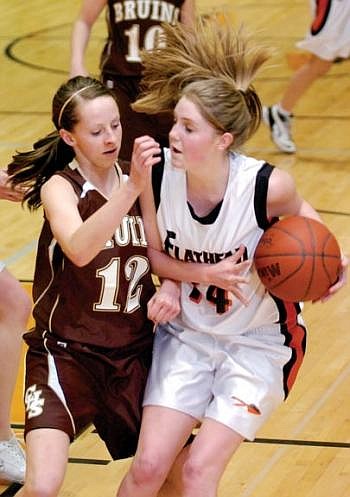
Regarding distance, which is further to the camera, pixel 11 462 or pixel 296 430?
pixel 296 430

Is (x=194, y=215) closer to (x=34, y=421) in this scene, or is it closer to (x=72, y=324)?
(x=72, y=324)

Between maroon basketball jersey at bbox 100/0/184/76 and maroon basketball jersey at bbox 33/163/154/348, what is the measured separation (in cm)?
293

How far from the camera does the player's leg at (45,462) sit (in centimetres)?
408

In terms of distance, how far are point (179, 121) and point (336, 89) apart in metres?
7.36

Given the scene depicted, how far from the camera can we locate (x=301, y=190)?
8828mm

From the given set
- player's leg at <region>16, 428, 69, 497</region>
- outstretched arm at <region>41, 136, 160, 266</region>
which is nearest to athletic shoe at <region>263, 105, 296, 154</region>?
outstretched arm at <region>41, 136, 160, 266</region>

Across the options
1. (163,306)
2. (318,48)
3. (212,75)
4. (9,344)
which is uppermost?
(212,75)

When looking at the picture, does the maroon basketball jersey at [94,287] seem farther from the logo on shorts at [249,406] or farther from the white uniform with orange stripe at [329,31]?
the white uniform with orange stripe at [329,31]

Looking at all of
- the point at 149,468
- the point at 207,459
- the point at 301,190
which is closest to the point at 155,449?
the point at 149,468

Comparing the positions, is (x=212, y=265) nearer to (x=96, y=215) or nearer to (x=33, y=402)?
(x=96, y=215)

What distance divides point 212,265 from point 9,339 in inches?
46.0

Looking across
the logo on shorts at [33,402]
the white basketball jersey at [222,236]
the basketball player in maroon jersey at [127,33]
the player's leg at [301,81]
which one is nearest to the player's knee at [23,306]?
the logo on shorts at [33,402]

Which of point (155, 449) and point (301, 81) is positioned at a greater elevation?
point (155, 449)

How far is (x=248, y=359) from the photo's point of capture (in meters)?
4.35
